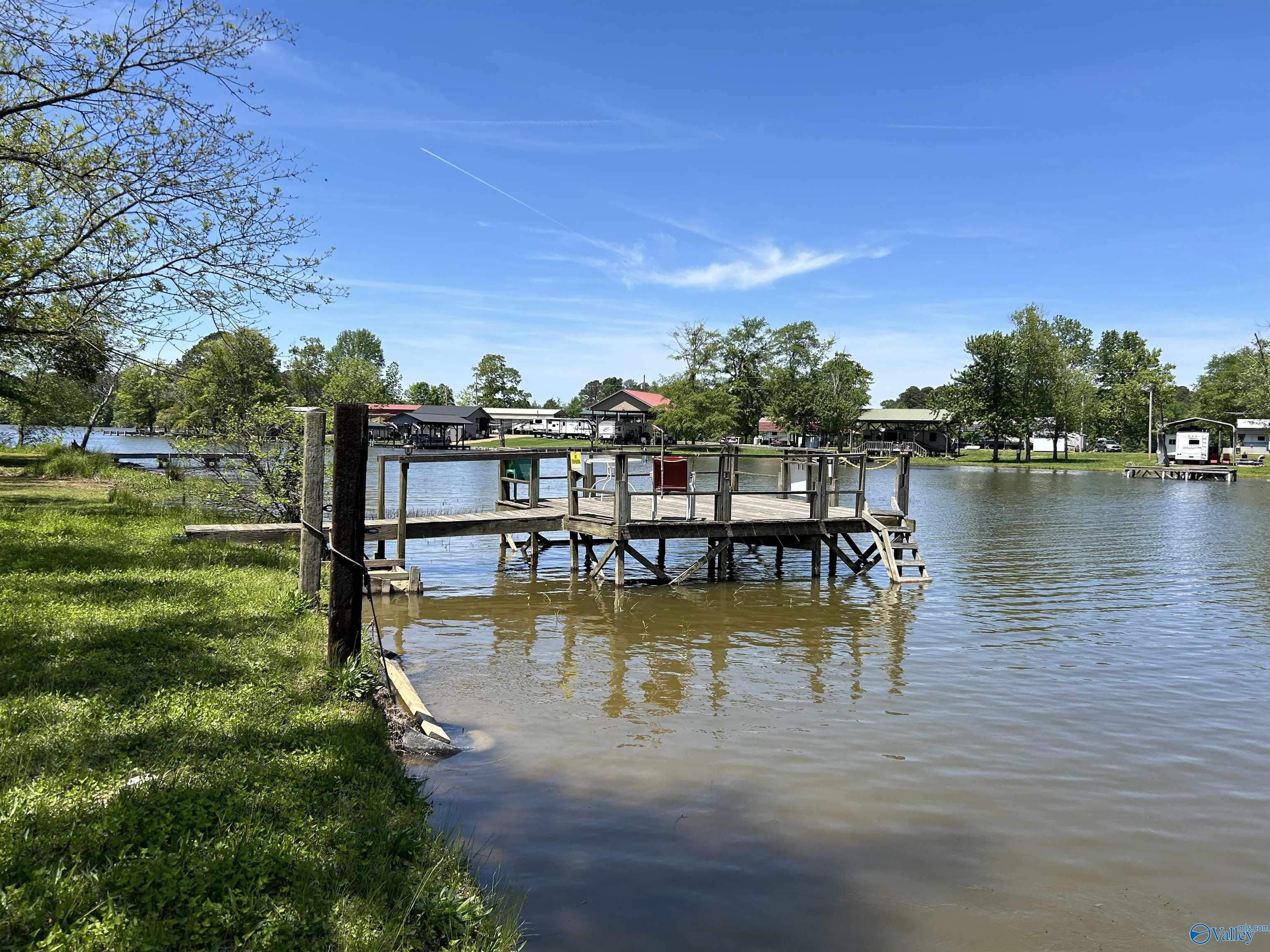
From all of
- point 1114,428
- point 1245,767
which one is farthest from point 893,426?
point 1245,767

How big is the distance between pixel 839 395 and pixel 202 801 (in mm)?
101645

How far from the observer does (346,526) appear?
7.80 meters

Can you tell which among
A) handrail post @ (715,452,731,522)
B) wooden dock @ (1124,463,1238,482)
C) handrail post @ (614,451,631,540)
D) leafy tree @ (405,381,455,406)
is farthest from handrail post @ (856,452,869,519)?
leafy tree @ (405,381,455,406)

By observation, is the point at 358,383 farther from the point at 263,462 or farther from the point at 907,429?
the point at 263,462

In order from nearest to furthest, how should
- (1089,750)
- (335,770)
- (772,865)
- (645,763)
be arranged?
(335,770) < (772,865) < (645,763) < (1089,750)

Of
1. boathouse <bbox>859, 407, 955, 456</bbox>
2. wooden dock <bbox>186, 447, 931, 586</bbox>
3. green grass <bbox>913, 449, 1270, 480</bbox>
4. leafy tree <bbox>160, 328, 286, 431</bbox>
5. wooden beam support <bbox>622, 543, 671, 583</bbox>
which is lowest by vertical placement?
wooden beam support <bbox>622, 543, 671, 583</bbox>

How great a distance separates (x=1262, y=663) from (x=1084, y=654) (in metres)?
2.43

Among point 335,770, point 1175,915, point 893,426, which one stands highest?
point 893,426

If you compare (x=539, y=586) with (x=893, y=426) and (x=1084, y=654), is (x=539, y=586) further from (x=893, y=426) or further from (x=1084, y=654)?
(x=893, y=426)

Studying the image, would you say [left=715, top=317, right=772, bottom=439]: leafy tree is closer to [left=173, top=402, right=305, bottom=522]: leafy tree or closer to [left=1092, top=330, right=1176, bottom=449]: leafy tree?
[left=1092, top=330, right=1176, bottom=449]: leafy tree

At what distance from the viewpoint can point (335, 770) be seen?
222 inches

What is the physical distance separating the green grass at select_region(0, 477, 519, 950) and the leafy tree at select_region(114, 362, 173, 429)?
6685 mm

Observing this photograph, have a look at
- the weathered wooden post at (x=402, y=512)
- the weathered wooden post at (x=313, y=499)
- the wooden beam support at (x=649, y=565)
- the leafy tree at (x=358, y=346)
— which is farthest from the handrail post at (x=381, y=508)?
the leafy tree at (x=358, y=346)

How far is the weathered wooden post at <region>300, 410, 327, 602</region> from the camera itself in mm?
10398
